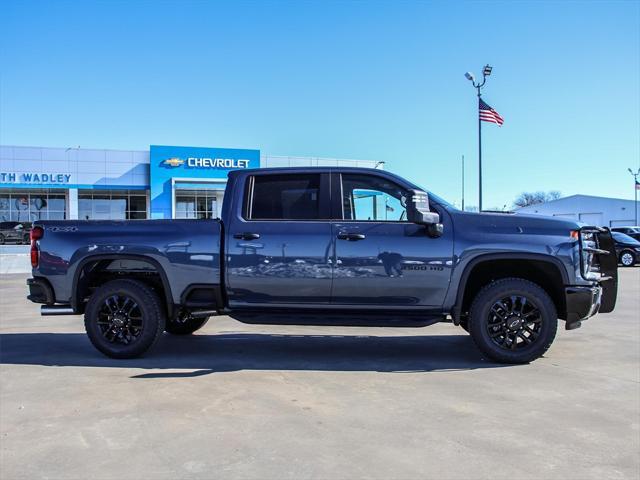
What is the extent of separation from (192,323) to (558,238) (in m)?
4.91

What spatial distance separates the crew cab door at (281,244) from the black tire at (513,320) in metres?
1.67

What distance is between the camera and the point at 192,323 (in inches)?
306

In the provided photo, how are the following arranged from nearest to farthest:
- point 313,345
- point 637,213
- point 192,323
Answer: point 313,345, point 192,323, point 637,213

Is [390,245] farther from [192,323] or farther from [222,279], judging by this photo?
[192,323]

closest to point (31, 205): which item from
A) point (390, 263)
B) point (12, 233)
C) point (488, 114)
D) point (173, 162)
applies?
point (12, 233)

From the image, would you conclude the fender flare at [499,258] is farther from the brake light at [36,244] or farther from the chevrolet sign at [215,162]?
the chevrolet sign at [215,162]

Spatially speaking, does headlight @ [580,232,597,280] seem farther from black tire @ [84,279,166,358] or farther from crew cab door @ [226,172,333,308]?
black tire @ [84,279,166,358]

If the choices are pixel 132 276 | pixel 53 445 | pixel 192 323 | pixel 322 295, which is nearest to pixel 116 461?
pixel 53 445

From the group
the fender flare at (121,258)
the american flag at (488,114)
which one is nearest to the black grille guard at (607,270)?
the fender flare at (121,258)

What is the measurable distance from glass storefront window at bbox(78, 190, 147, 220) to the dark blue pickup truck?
40.4m

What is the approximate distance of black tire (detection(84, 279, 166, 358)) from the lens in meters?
6.08

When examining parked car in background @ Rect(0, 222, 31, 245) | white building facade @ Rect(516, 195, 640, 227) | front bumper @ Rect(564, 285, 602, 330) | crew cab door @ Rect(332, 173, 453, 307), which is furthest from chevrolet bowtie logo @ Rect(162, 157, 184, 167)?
white building facade @ Rect(516, 195, 640, 227)

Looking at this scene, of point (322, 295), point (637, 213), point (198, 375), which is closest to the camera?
point (198, 375)

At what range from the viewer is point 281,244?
19.3 feet
